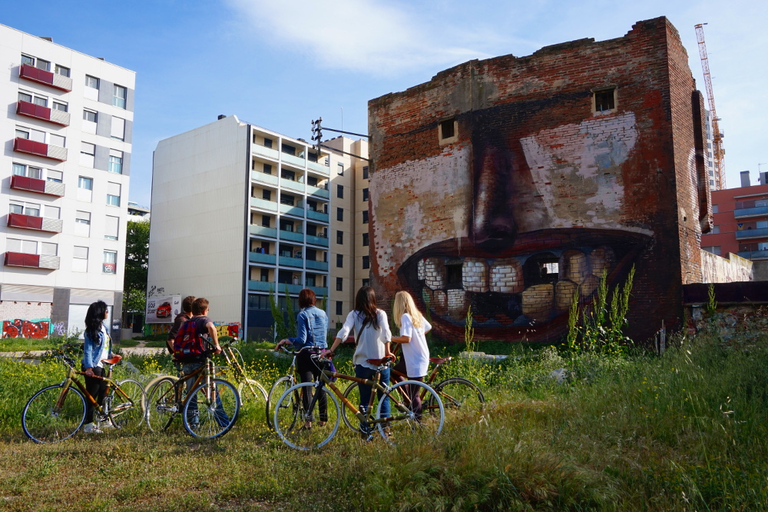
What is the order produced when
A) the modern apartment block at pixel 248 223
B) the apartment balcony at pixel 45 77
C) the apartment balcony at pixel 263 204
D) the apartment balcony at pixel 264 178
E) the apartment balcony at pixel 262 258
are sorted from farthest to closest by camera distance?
1. the apartment balcony at pixel 264 178
2. the apartment balcony at pixel 263 204
3. the modern apartment block at pixel 248 223
4. the apartment balcony at pixel 262 258
5. the apartment balcony at pixel 45 77

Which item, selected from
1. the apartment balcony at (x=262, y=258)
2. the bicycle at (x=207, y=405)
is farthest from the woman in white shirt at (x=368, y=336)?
the apartment balcony at (x=262, y=258)

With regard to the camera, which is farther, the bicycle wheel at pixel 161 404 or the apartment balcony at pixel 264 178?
the apartment balcony at pixel 264 178

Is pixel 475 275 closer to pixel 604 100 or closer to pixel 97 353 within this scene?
pixel 604 100

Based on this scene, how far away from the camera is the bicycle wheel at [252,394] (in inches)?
327

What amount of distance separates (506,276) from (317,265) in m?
36.4

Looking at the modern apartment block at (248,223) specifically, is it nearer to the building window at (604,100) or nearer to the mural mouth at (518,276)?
the mural mouth at (518,276)

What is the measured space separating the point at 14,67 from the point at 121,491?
130ft

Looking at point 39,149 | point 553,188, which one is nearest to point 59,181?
point 39,149

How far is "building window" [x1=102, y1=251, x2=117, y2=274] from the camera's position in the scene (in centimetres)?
3945

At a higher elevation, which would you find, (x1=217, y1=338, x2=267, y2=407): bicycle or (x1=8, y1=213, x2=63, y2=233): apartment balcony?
(x1=8, y1=213, x2=63, y2=233): apartment balcony

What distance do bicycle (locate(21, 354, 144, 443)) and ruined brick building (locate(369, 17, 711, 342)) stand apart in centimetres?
1231

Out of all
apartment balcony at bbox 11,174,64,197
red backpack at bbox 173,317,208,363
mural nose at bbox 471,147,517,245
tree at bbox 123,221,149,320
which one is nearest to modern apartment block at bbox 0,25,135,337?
apartment balcony at bbox 11,174,64,197

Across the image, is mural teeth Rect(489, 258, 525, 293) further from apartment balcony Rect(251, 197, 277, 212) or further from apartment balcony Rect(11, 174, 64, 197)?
apartment balcony Rect(251, 197, 277, 212)

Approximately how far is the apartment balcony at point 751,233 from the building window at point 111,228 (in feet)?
197
